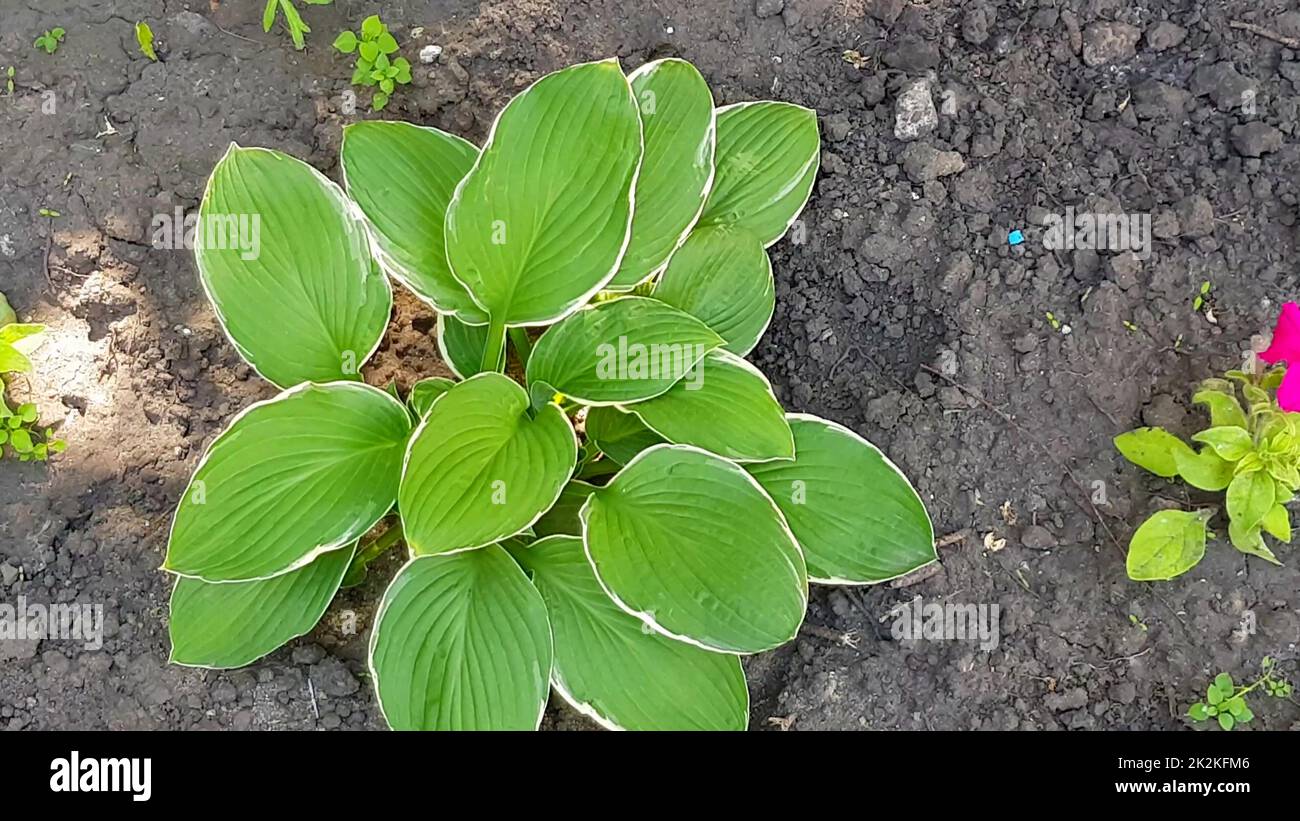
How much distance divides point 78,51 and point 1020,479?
2132mm

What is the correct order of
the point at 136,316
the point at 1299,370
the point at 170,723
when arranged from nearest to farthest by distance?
the point at 1299,370 < the point at 170,723 < the point at 136,316

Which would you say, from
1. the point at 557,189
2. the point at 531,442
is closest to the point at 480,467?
the point at 531,442

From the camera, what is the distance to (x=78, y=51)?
2176mm

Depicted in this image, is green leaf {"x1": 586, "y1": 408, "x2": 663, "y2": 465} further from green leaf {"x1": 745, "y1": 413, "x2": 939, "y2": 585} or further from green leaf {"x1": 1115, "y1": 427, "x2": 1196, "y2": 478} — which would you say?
green leaf {"x1": 1115, "y1": 427, "x2": 1196, "y2": 478}

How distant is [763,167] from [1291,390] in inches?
39.2

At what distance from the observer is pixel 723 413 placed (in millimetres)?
1740

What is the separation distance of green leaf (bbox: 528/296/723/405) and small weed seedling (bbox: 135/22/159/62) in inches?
44.5

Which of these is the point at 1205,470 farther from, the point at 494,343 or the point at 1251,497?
the point at 494,343

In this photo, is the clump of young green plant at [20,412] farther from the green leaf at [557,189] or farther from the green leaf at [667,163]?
the green leaf at [667,163]

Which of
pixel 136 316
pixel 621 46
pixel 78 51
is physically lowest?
pixel 136 316

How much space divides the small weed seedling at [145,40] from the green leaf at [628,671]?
138 cm

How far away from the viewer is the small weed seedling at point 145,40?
2158mm

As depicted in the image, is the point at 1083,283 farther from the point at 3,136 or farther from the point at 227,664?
the point at 3,136

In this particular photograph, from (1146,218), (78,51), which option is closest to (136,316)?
(78,51)
